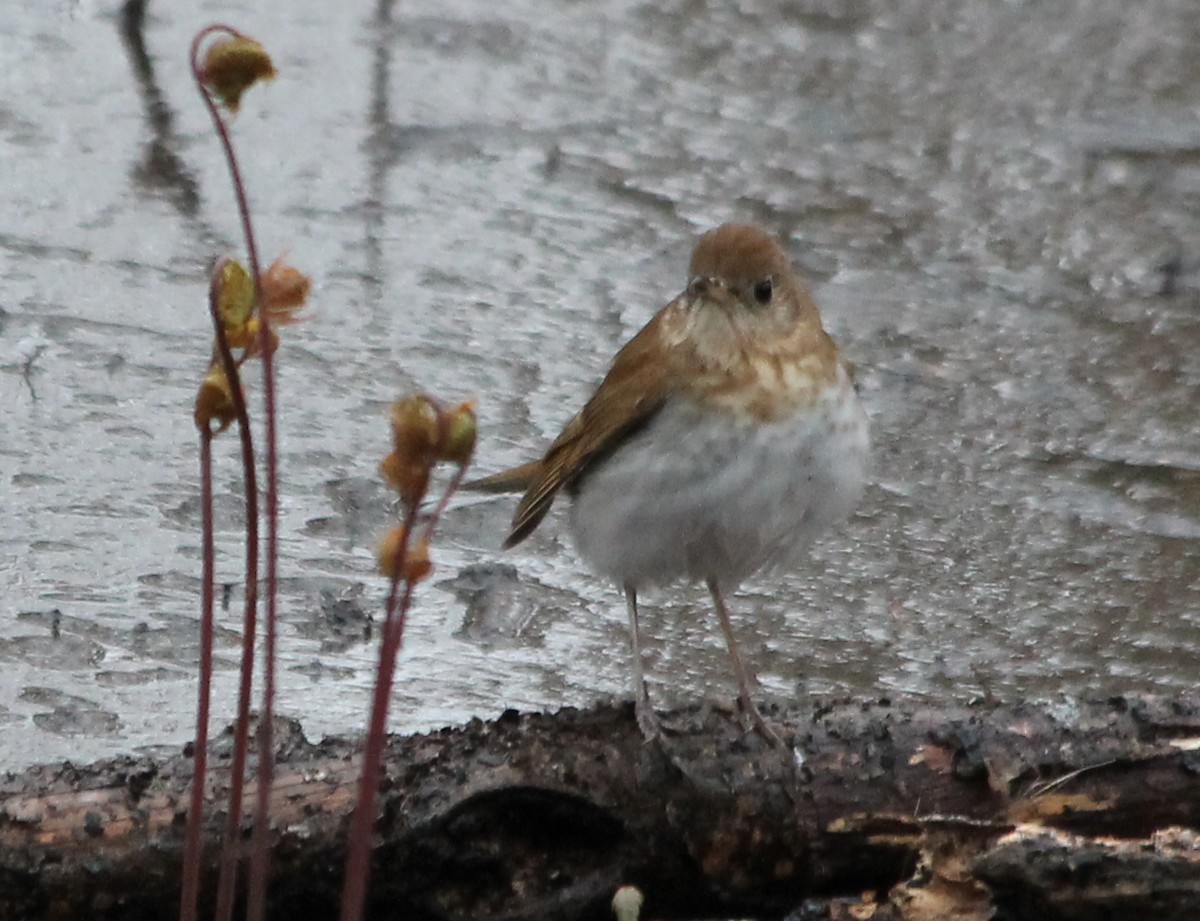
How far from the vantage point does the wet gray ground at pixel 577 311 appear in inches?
160

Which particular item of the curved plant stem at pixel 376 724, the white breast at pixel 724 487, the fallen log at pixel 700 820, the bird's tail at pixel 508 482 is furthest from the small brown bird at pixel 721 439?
the curved plant stem at pixel 376 724

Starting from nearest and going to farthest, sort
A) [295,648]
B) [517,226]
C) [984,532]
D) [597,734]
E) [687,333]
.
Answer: [597,734]
[687,333]
[295,648]
[984,532]
[517,226]

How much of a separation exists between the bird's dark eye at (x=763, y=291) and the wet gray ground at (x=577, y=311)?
0.81m

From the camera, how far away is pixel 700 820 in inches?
114

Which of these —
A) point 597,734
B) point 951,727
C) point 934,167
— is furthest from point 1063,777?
point 934,167

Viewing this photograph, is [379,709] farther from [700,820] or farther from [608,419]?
[608,419]

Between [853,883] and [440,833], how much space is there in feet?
1.99

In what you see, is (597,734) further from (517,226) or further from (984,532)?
(517,226)

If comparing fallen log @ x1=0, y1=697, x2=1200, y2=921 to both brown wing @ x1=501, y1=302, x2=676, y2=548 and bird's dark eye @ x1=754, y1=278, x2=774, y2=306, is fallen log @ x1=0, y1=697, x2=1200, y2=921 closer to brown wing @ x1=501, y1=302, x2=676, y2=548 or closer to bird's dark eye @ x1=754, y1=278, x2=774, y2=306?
brown wing @ x1=501, y1=302, x2=676, y2=548

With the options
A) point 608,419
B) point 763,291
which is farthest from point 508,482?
point 763,291

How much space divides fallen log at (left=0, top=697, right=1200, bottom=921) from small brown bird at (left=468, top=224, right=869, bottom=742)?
0.26 meters

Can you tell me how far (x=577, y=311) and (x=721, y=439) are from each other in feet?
8.56

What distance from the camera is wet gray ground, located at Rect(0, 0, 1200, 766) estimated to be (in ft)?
13.4

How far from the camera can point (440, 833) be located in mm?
2758
